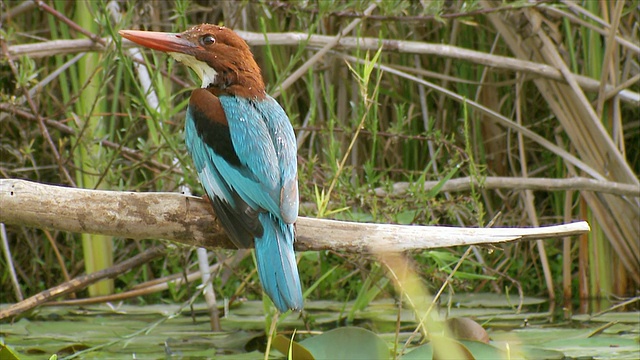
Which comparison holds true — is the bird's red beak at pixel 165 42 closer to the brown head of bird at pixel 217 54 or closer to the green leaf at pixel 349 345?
the brown head of bird at pixel 217 54

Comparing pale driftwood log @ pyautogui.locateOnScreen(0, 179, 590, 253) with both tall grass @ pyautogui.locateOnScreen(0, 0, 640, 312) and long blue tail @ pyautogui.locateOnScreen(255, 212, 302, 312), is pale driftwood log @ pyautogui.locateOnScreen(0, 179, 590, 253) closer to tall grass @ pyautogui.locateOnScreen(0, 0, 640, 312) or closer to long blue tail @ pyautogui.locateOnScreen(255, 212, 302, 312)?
long blue tail @ pyautogui.locateOnScreen(255, 212, 302, 312)

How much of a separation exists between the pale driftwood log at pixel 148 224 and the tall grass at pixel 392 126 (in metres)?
1.50

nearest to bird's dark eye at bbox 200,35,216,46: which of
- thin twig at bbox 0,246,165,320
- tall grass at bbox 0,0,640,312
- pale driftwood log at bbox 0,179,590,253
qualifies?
pale driftwood log at bbox 0,179,590,253

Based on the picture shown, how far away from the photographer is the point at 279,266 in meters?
2.53

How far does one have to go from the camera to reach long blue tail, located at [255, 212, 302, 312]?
2.49 meters

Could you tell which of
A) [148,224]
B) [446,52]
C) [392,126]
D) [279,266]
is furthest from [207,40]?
[446,52]

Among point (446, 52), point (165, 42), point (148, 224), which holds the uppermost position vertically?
point (165, 42)

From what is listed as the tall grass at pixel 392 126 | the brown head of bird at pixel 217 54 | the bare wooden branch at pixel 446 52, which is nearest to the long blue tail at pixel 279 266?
the brown head of bird at pixel 217 54

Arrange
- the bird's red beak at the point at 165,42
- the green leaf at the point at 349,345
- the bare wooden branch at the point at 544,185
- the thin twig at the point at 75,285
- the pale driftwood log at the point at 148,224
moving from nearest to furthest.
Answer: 1. the pale driftwood log at the point at 148,224
2. the green leaf at the point at 349,345
3. the bird's red beak at the point at 165,42
4. the thin twig at the point at 75,285
5. the bare wooden branch at the point at 544,185

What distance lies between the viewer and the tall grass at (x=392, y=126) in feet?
14.0

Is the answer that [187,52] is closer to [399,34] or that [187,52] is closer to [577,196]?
[399,34]

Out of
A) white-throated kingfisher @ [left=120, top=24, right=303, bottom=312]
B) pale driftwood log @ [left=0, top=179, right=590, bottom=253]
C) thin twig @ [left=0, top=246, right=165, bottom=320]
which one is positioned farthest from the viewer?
thin twig @ [left=0, top=246, right=165, bottom=320]

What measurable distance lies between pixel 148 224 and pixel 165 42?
0.82 metres

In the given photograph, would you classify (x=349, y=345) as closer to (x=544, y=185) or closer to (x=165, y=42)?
(x=165, y=42)
